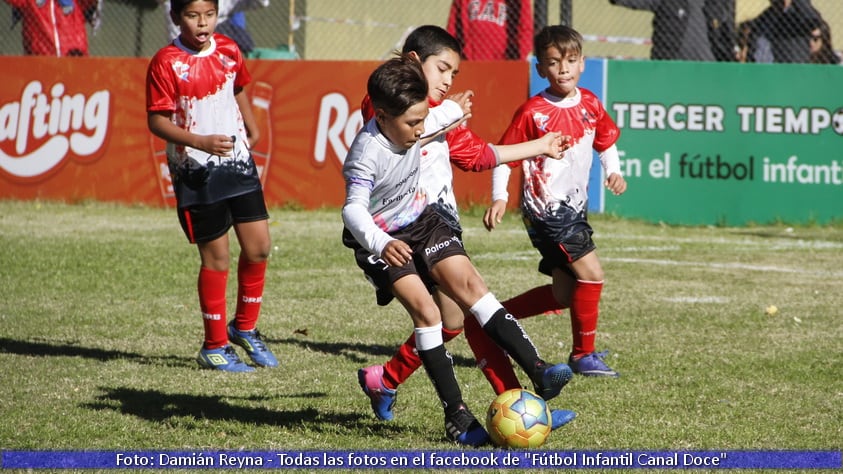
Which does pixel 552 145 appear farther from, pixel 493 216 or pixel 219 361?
pixel 219 361

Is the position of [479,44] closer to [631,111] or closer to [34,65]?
[631,111]

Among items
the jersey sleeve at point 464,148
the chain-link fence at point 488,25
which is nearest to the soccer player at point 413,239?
the jersey sleeve at point 464,148

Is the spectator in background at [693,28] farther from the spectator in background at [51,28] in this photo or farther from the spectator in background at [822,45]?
the spectator in background at [51,28]

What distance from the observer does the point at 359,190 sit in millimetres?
4777

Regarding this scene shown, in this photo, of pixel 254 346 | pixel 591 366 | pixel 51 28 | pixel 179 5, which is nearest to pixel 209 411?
pixel 254 346

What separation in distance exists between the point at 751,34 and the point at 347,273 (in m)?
6.69

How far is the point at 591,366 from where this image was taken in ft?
20.7

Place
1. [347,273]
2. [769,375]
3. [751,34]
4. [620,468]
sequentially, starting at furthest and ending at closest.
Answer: [751,34] < [347,273] < [769,375] < [620,468]

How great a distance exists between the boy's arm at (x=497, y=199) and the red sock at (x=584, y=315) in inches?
30.8

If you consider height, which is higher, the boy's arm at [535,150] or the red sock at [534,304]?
the boy's arm at [535,150]

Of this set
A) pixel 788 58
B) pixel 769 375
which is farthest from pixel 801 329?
pixel 788 58

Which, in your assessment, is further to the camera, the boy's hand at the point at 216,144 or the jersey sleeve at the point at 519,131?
the jersey sleeve at the point at 519,131

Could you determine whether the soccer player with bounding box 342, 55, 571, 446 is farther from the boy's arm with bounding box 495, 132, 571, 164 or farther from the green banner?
the green banner

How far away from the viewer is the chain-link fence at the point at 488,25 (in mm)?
13586
